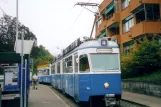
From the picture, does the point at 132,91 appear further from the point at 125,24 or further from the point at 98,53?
the point at 125,24

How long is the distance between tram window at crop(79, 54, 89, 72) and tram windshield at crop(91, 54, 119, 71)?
332mm

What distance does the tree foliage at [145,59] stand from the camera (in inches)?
837

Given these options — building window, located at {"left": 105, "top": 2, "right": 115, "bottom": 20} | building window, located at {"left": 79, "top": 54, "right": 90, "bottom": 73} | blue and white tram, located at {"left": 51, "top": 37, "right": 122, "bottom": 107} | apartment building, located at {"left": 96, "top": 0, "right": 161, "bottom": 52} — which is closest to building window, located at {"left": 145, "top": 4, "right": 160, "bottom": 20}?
apartment building, located at {"left": 96, "top": 0, "right": 161, "bottom": 52}

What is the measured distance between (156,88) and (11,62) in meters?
8.82

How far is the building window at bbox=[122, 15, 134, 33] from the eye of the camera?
106 feet

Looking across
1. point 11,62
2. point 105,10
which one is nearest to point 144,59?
point 11,62

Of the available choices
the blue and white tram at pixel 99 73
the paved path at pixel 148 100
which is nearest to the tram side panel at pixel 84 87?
the blue and white tram at pixel 99 73

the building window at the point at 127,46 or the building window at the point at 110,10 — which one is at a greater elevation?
the building window at the point at 110,10

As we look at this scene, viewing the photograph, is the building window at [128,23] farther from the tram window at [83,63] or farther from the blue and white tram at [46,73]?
the tram window at [83,63]

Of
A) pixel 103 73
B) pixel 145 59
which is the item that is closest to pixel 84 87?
pixel 103 73

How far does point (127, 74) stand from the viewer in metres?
25.8

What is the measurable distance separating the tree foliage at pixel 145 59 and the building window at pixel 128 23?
9473 mm

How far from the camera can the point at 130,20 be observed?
3288cm

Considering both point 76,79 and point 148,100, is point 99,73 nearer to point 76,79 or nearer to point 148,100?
point 76,79
